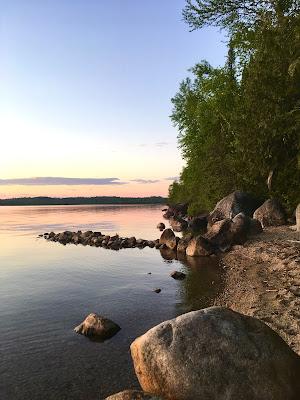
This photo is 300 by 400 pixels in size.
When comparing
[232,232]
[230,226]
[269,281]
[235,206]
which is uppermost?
[235,206]

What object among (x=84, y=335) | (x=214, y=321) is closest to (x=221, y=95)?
(x=84, y=335)

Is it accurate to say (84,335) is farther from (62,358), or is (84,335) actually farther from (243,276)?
(243,276)

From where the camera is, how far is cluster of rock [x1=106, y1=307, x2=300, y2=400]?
7.32m

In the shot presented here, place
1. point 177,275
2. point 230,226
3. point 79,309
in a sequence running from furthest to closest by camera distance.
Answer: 1. point 230,226
2. point 177,275
3. point 79,309

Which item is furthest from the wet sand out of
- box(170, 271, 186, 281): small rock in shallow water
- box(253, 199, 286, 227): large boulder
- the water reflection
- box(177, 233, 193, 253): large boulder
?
box(253, 199, 286, 227): large boulder

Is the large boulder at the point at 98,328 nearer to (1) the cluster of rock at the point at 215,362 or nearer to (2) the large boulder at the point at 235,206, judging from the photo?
(1) the cluster of rock at the point at 215,362

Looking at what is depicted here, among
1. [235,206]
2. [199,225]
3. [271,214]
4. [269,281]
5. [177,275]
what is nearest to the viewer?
[269,281]

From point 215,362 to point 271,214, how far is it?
31.4 m

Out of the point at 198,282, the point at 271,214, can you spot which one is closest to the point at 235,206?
the point at 271,214

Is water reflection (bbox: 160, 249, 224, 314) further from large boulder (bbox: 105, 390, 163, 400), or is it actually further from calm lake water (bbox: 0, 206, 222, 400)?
large boulder (bbox: 105, 390, 163, 400)

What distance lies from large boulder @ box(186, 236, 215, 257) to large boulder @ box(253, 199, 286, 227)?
912 centimetres

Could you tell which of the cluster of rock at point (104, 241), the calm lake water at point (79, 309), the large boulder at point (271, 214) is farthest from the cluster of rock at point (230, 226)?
the cluster of rock at point (104, 241)

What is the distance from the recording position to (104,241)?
40719 mm

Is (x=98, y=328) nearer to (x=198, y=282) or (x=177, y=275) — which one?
(x=198, y=282)
